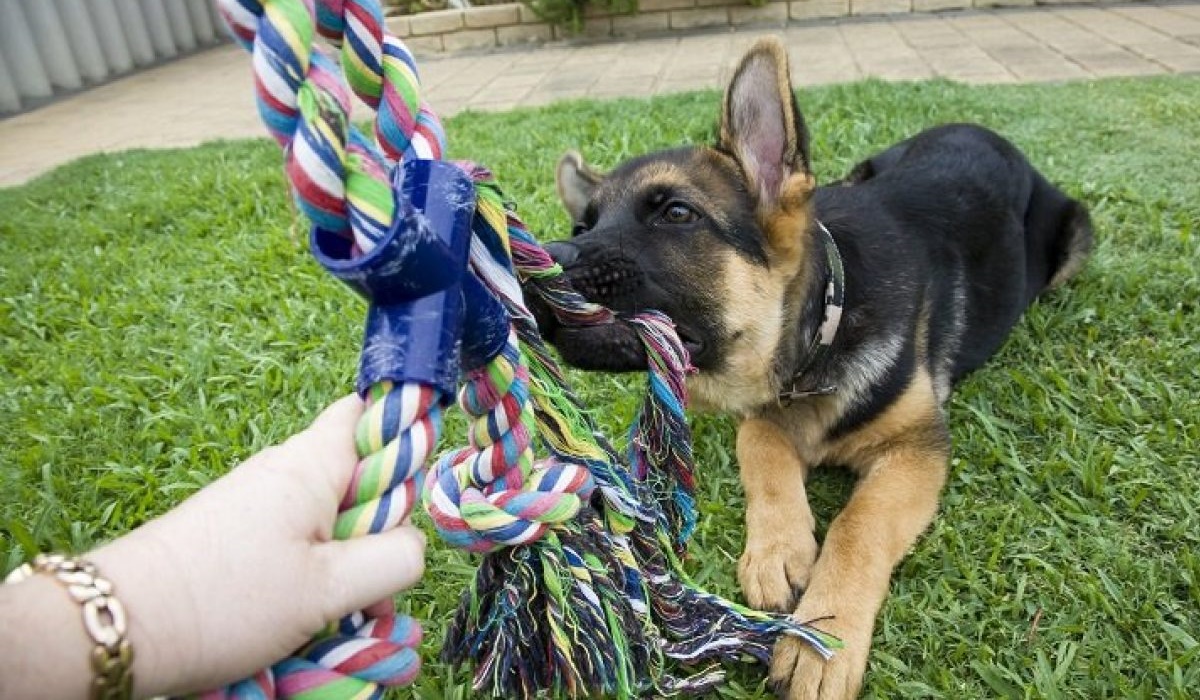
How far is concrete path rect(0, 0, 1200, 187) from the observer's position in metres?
8.24

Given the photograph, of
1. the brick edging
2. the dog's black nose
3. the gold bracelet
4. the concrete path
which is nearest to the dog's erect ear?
the dog's black nose

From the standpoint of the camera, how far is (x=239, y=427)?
3.21 m

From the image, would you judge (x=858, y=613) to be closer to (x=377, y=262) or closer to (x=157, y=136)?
(x=377, y=262)

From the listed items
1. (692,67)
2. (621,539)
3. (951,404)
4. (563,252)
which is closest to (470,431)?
(621,539)

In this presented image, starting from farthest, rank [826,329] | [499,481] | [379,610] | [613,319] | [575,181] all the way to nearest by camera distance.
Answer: [575,181]
[826,329]
[613,319]
[499,481]
[379,610]

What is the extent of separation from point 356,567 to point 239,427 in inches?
93.9

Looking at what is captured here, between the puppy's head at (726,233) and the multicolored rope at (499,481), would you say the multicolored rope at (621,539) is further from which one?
the puppy's head at (726,233)

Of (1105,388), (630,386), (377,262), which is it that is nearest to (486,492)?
(377,262)

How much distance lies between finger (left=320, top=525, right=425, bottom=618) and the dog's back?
7.27 ft

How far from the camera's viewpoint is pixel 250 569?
39.9 inches

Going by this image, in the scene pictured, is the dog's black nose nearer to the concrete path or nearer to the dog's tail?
the dog's tail

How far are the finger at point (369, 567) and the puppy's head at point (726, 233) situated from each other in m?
1.27

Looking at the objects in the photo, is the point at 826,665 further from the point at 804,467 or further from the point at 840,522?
the point at 804,467

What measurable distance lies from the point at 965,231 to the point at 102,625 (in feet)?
11.4
